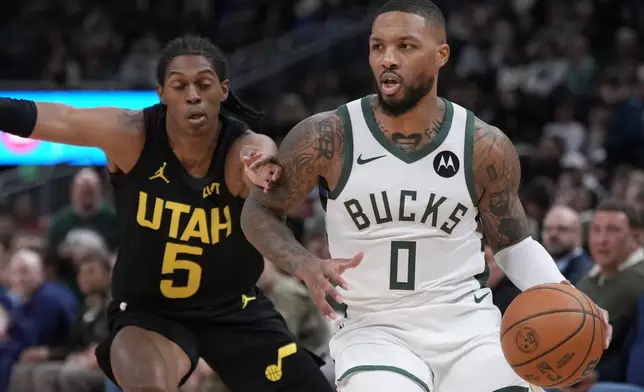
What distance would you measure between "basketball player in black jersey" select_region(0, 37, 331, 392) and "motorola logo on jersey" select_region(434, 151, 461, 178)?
3.48 feet

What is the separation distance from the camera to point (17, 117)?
17.4 ft

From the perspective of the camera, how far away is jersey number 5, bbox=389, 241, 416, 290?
4652 millimetres

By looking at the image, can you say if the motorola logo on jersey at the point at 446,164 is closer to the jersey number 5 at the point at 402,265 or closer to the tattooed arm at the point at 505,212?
the tattooed arm at the point at 505,212

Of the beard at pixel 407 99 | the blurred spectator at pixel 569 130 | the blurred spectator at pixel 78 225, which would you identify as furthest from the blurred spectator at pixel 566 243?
the blurred spectator at pixel 569 130

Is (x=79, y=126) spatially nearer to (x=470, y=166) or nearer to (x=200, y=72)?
(x=200, y=72)

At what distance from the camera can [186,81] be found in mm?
5520

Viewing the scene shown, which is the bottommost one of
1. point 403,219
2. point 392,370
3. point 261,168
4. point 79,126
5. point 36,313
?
point 392,370

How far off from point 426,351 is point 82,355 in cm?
508

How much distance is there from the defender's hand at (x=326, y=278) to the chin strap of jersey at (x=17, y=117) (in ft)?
5.86

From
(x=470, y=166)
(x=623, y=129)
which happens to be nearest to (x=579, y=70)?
(x=623, y=129)

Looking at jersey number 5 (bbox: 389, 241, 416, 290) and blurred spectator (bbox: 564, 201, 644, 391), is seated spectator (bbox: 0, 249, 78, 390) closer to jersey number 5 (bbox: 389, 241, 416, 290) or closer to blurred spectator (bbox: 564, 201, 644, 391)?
blurred spectator (bbox: 564, 201, 644, 391)

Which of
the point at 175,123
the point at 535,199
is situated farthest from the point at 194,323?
the point at 535,199

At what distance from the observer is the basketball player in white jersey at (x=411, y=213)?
4609 millimetres

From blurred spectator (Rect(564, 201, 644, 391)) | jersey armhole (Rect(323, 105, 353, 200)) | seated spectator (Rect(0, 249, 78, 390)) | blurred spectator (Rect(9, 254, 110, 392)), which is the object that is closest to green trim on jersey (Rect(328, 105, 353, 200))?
jersey armhole (Rect(323, 105, 353, 200))
